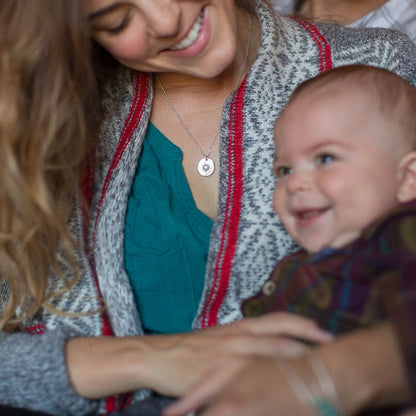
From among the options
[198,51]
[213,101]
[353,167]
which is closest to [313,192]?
[353,167]

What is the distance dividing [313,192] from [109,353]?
1.79ft

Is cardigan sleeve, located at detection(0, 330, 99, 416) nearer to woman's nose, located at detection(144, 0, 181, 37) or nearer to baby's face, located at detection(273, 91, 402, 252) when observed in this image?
baby's face, located at detection(273, 91, 402, 252)

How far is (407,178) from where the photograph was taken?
1142 mm

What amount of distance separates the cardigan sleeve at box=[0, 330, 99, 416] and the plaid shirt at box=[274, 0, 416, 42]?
1433 mm

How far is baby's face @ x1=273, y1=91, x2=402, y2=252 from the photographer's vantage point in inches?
42.8

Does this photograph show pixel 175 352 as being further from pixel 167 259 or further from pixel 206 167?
pixel 206 167

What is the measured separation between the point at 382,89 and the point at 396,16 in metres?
1.12

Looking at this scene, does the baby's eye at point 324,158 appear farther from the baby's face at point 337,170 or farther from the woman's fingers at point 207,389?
the woman's fingers at point 207,389

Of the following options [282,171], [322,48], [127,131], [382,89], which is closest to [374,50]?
[322,48]

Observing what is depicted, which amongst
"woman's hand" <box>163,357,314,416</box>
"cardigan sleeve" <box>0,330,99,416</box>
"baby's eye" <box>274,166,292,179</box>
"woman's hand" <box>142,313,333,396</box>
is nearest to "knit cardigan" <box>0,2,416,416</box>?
"cardigan sleeve" <box>0,330,99,416</box>

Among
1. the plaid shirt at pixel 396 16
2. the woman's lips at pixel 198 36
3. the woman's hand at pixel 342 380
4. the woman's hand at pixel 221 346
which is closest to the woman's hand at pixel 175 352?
the woman's hand at pixel 221 346

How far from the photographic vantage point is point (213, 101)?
1.63 meters

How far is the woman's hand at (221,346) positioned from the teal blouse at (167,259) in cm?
22

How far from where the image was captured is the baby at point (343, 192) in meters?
0.96
